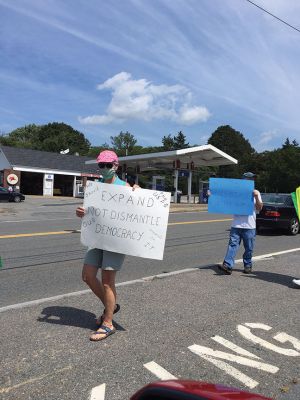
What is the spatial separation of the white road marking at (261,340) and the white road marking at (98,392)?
1.93 meters

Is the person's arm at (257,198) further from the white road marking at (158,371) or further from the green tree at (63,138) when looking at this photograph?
the green tree at (63,138)

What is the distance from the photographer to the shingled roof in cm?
4862

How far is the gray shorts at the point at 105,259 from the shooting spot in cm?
473

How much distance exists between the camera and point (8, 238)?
12.8 m

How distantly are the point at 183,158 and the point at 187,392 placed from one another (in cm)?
3704

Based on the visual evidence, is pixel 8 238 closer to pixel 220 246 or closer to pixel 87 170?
pixel 220 246

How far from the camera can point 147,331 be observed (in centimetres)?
490

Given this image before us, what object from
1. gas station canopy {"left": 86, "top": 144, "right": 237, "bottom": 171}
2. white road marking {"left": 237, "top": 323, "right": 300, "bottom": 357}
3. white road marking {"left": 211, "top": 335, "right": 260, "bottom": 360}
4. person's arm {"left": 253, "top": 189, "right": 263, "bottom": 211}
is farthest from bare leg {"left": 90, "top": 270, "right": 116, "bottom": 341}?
gas station canopy {"left": 86, "top": 144, "right": 237, "bottom": 171}

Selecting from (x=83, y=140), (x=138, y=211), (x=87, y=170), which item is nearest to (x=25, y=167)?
(x=87, y=170)

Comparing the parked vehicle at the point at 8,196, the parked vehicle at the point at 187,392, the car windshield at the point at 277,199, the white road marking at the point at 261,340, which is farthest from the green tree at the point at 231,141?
the parked vehicle at the point at 187,392

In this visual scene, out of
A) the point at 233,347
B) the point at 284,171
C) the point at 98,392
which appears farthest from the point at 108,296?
the point at 284,171

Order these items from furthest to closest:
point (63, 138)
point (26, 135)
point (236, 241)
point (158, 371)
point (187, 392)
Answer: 1. point (26, 135)
2. point (63, 138)
3. point (236, 241)
4. point (158, 371)
5. point (187, 392)

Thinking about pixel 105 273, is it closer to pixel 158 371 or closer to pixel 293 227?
pixel 158 371

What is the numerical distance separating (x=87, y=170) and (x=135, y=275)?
4762 cm
